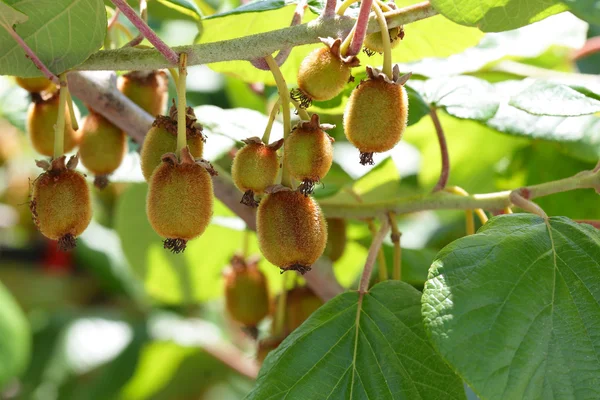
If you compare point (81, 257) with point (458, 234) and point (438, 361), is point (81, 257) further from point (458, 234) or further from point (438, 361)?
point (438, 361)

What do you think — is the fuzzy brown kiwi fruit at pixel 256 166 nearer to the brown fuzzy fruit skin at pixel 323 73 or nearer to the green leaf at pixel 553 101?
the brown fuzzy fruit skin at pixel 323 73

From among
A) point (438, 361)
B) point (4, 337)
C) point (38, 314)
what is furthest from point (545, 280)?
point (38, 314)

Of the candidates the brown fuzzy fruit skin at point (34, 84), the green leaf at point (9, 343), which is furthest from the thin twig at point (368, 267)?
the green leaf at point (9, 343)

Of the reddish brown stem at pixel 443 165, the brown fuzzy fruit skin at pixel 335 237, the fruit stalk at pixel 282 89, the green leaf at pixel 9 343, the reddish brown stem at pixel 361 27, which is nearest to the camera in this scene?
the reddish brown stem at pixel 361 27

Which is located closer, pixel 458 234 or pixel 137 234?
pixel 137 234

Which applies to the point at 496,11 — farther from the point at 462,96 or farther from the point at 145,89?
the point at 145,89

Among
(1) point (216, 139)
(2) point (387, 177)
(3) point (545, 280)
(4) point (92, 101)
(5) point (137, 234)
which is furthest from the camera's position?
(5) point (137, 234)

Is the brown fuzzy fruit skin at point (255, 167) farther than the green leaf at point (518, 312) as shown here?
Yes
